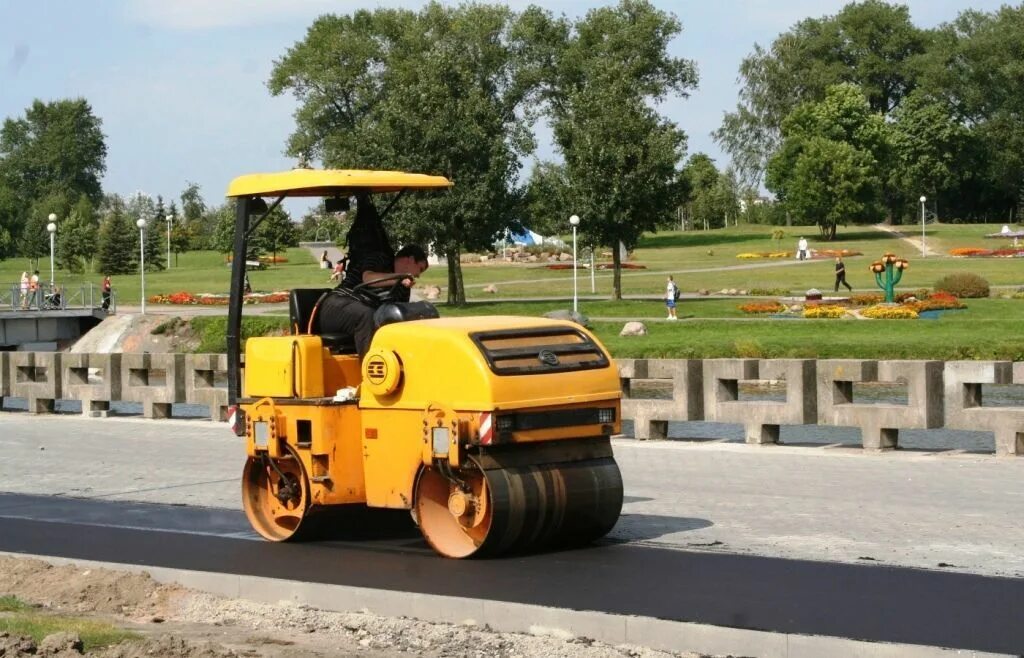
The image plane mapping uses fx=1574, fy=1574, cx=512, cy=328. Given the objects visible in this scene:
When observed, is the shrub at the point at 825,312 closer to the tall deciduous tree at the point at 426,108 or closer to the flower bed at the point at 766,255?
the tall deciduous tree at the point at 426,108

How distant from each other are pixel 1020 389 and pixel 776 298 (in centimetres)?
2467

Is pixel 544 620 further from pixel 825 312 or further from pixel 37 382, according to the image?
pixel 825 312

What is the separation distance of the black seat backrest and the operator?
16 cm

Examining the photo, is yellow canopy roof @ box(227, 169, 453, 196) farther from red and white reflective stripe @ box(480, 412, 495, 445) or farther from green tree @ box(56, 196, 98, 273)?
green tree @ box(56, 196, 98, 273)

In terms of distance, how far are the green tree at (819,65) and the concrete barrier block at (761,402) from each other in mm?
101971

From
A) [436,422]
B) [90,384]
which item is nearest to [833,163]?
[90,384]

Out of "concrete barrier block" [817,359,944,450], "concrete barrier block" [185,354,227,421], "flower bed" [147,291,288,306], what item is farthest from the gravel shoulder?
"flower bed" [147,291,288,306]

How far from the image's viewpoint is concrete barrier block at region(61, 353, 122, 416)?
24.0 metres

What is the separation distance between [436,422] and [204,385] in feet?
45.0

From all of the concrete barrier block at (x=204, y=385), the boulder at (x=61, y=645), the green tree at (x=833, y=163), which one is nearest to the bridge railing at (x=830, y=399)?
the concrete barrier block at (x=204, y=385)

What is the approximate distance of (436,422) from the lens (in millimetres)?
10141

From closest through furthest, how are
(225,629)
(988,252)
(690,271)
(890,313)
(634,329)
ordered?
(225,629) < (634,329) < (890,313) < (690,271) < (988,252)

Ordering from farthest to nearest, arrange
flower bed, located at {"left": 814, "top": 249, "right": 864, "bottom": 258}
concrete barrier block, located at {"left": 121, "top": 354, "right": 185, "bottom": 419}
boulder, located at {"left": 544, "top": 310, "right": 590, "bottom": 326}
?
flower bed, located at {"left": 814, "top": 249, "right": 864, "bottom": 258} < concrete barrier block, located at {"left": 121, "top": 354, "right": 185, "bottom": 419} < boulder, located at {"left": 544, "top": 310, "right": 590, "bottom": 326}

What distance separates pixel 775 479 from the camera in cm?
1475
